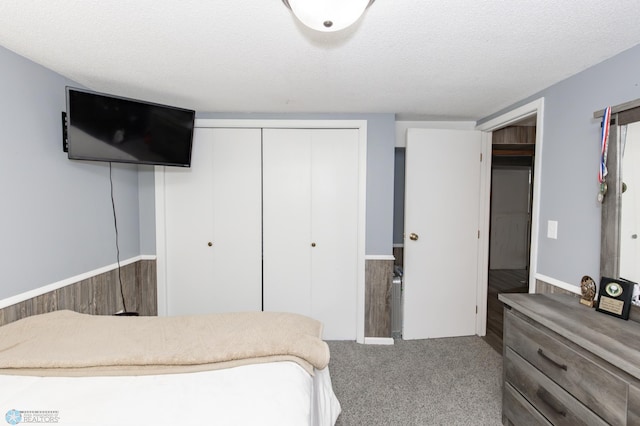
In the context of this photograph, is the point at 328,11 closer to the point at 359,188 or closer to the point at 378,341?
the point at 359,188

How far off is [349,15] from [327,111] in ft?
5.19

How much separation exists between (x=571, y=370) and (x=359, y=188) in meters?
1.91

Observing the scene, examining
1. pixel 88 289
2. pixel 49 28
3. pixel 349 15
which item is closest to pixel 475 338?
pixel 349 15

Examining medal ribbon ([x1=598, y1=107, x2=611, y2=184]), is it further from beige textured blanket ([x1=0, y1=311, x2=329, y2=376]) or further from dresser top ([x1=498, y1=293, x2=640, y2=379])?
beige textured blanket ([x1=0, y1=311, x2=329, y2=376])

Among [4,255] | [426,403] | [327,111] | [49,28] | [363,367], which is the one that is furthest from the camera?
[327,111]

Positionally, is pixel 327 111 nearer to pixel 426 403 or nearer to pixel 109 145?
pixel 109 145

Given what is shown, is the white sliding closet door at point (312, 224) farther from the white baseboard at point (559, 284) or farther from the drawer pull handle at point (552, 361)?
the drawer pull handle at point (552, 361)

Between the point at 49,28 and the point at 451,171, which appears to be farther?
the point at 451,171

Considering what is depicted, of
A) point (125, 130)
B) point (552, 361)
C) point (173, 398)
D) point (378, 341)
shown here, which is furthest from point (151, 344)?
point (378, 341)

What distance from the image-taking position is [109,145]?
2.04m

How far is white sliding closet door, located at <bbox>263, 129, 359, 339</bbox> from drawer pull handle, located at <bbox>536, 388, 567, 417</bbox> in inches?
62.7

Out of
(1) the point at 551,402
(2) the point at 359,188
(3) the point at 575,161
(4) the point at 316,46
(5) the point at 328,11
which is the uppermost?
(4) the point at 316,46

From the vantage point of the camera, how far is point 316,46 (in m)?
1.56

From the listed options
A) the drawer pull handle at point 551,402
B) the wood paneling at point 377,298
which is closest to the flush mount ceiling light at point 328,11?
the drawer pull handle at point 551,402
